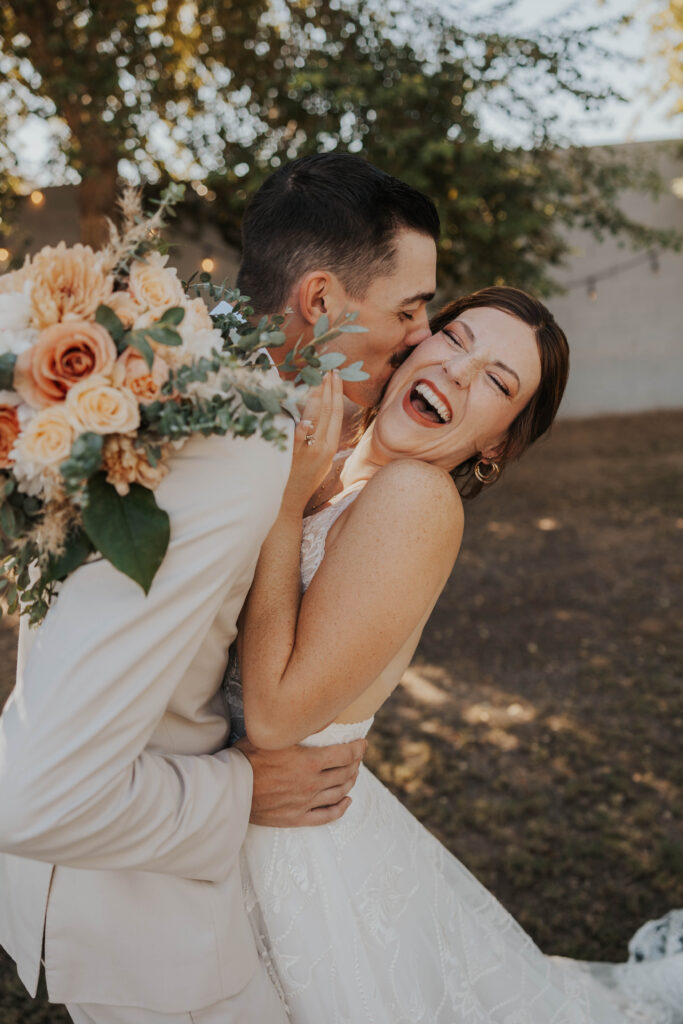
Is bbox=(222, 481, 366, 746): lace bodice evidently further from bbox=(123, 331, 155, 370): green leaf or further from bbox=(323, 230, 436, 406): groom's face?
bbox=(123, 331, 155, 370): green leaf

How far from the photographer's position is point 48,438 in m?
1.23

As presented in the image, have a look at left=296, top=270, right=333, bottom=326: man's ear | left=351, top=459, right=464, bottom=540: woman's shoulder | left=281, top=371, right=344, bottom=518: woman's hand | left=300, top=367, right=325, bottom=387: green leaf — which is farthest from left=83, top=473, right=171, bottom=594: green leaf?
left=296, top=270, right=333, bottom=326: man's ear

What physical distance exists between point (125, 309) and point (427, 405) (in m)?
1.23

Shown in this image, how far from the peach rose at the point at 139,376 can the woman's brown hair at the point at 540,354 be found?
1.37m

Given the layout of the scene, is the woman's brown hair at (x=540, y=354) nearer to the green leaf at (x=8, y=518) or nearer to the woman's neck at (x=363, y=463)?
the woman's neck at (x=363, y=463)

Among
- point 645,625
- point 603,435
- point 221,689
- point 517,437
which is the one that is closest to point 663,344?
point 603,435

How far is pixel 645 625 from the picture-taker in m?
6.16

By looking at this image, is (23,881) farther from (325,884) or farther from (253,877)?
(325,884)

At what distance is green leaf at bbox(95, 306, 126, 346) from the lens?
1263 millimetres

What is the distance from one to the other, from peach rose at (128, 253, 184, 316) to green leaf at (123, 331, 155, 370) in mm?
58

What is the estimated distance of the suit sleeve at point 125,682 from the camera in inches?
49.0

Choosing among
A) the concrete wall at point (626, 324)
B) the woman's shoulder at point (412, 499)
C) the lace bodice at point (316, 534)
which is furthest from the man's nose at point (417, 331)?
the concrete wall at point (626, 324)

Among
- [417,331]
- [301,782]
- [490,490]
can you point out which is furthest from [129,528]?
[490,490]

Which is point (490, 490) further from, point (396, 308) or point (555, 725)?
point (396, 308)
